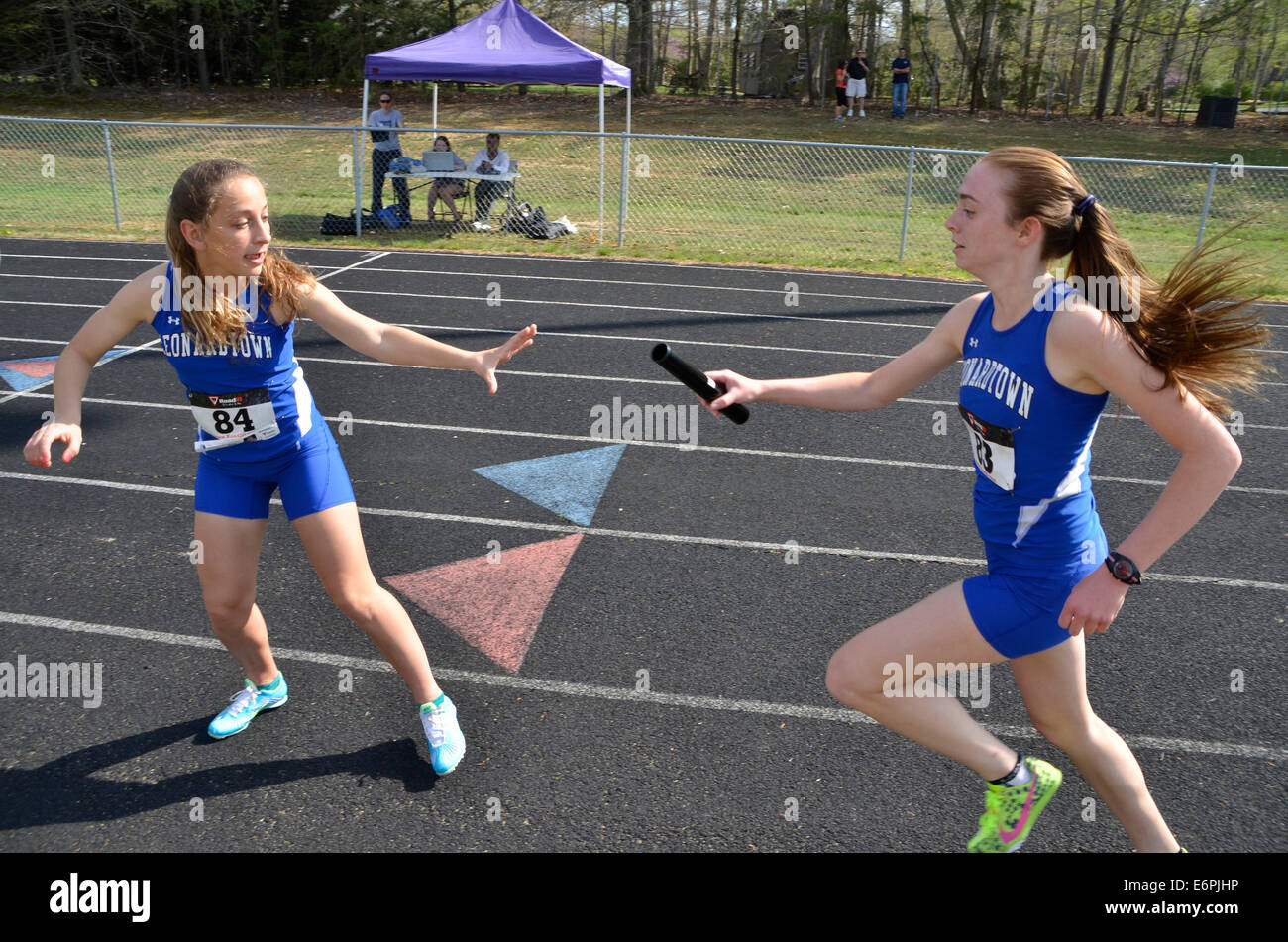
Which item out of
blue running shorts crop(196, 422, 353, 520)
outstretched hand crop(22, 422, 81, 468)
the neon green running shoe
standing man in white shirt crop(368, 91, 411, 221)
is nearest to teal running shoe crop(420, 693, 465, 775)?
blue running shorts crop(196, 422, 353, 520)

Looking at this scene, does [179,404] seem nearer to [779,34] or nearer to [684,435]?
[684,435]

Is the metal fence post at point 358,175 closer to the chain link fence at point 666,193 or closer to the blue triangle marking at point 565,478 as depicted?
the chain link fence at point 666,193

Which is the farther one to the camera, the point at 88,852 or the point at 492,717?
the point at 492,717

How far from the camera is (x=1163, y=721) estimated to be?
4.03 meters

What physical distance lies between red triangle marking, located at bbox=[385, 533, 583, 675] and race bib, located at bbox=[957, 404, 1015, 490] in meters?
2.38

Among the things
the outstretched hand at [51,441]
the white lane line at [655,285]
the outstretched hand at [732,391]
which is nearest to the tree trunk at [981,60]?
the white lane line at [655,285]

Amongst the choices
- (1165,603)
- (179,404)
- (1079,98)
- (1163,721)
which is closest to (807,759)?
(1163,721)

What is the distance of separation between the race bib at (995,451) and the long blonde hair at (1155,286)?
41 cm

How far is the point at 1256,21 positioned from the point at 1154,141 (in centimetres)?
643

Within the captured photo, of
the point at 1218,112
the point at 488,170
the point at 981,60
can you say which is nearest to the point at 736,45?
the point at 981,60

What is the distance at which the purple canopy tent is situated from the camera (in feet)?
50.2

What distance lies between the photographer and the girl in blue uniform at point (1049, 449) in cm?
241

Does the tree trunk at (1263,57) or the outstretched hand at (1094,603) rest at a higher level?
the tree trunk at (1263,57)

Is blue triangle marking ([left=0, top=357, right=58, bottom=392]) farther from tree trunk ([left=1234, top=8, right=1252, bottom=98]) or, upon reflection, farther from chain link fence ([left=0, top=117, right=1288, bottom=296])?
tree trunk ([left=1234, top=8, right=1252, bottom=98])
